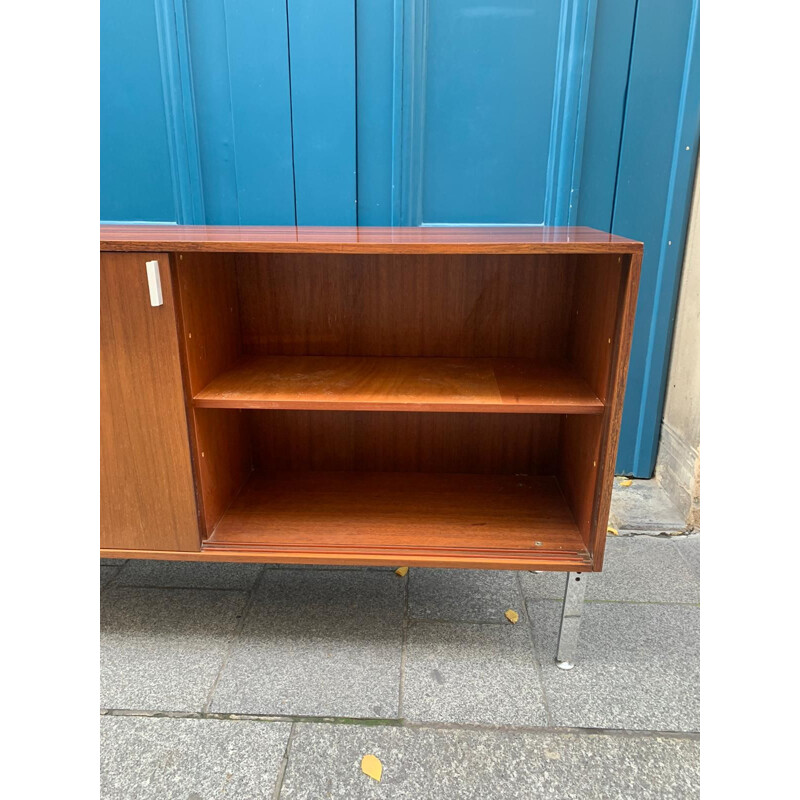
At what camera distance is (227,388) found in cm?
152

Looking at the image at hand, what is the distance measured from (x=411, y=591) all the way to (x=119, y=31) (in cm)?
216

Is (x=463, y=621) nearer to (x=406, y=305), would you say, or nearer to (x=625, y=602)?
(x=625, y=602)

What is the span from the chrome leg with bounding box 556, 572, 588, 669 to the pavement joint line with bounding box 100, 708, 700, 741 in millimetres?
212

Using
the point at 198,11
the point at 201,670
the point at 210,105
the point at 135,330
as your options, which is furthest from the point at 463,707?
the point at 198,11

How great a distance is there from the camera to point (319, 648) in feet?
5.38

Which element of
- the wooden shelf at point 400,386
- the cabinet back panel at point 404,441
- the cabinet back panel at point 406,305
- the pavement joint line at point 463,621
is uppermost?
the cabinet back panel at point 406,305

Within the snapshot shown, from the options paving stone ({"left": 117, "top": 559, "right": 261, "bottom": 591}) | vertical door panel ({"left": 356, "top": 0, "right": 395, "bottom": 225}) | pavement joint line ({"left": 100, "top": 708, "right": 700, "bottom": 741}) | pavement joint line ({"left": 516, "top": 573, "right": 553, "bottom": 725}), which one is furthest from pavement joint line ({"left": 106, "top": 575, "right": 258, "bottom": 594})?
vertical door panel ({"left": 356, "top": 0, "right": 395, "bottom": 225})

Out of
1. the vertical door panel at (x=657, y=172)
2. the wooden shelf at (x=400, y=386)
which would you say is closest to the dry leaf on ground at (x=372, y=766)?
the wooden shelf at (x=400, y=386)

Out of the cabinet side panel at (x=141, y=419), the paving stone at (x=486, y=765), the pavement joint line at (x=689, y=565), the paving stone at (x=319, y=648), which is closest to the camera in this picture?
the paving stone at (x=486, y=765)

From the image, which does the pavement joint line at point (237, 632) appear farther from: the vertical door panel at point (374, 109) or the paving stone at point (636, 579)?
the vertical door panel at point (374, 109)

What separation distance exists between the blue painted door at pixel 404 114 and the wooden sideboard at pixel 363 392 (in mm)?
498

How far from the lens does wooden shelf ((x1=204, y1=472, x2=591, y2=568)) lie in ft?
5.03

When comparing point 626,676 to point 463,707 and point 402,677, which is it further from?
point 402,677

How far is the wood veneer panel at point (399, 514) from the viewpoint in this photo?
157cm
